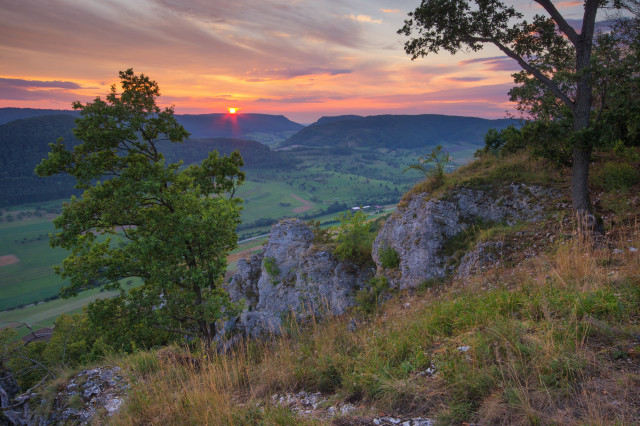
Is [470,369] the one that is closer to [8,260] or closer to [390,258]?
[390,258]

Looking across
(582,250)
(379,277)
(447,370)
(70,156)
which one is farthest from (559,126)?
(70,156)

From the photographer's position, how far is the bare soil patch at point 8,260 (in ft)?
416

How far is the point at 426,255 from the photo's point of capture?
40.5 ft

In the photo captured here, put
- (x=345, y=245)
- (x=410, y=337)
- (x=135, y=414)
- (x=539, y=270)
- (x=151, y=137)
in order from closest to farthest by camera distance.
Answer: (x=135, y=414) < (x=410, y=337) < (x=539, y=270) < (x=151, y=137) < (x=345, y=245)

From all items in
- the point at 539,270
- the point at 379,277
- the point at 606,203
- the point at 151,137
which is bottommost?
the point at 379,277

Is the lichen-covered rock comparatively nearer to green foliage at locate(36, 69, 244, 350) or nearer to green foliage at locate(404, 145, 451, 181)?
green foliage at locate(36, 69, 244, 350)

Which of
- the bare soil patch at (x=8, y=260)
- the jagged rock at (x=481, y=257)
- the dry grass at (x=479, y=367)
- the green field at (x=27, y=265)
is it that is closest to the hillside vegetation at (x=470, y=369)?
the dry grass at (x=479, y=367)

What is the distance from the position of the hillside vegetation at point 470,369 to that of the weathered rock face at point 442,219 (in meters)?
4.99

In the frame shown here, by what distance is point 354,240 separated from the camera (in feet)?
54.6

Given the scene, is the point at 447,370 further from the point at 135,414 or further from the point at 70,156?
the point at 70,156

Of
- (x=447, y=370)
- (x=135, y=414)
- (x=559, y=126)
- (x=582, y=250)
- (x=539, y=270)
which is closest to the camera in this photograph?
(x=447, y=370)

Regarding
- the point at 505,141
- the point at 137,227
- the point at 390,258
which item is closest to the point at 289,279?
the point at 390,258

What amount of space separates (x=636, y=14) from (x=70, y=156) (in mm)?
20006

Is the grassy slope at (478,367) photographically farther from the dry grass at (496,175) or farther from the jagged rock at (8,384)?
the dry grass at (496,175)
